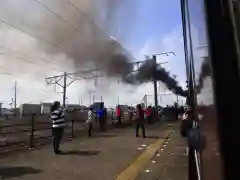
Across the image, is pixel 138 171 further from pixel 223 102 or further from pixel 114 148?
pixel 223 102

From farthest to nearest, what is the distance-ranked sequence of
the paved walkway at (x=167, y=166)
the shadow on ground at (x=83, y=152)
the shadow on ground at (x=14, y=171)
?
the shadow on ground at (x=83, y=152), the paved walkway at (x=167, y=166), the shadow on ground at (x=14, y=171)

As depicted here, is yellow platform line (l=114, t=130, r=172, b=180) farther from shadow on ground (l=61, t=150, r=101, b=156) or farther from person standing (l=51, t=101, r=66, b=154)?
person standing (l=51, t=101, r=66, b=154)

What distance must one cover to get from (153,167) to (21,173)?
299 centimetres

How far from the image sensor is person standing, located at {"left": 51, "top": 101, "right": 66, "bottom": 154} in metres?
9.94

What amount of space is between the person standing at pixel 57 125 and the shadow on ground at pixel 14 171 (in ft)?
7.62

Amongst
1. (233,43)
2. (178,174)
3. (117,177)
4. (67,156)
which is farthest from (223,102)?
(67,156)

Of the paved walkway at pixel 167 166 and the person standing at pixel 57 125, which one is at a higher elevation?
the person standing at pixel 57 125

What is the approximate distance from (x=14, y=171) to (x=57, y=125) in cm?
285

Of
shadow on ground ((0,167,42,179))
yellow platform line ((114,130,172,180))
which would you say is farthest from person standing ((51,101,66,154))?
yellow platform line ((114,130,172,180))

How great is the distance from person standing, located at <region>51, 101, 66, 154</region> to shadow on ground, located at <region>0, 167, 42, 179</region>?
2322mm

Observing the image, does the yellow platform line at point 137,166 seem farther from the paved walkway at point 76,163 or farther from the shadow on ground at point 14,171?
the shadow on ground at point 14,171

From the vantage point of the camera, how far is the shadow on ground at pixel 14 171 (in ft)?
22.7

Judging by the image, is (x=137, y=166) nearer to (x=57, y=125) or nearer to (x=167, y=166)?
(x=167, y=166)

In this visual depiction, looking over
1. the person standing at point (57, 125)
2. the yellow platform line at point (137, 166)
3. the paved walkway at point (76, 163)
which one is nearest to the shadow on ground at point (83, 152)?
the paved walkway at point (76, 163)
